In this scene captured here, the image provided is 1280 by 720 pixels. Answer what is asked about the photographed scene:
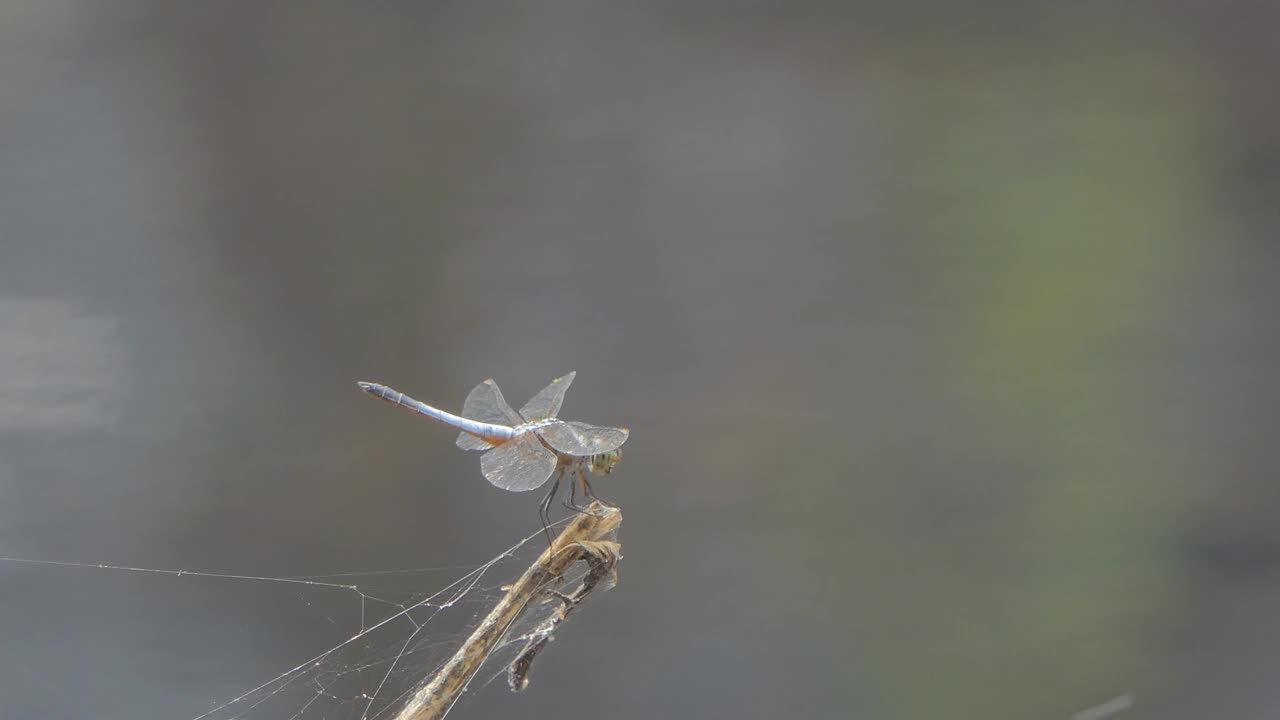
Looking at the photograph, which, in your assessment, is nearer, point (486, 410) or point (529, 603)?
point (529, 603)

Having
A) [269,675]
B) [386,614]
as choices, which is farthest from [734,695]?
[269,675]

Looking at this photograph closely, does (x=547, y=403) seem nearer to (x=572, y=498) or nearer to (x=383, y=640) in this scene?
(x=572, y=498)

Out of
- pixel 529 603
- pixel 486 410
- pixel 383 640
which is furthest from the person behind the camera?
pixel 383 640

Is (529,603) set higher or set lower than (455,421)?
lower

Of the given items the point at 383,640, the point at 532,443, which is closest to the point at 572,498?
the point at 532,443

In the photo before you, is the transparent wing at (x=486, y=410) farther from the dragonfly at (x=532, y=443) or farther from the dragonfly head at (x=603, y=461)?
the dragonfly head at (x=603, y=461)

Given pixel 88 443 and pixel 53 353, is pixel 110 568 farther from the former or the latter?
pixel 53 353
